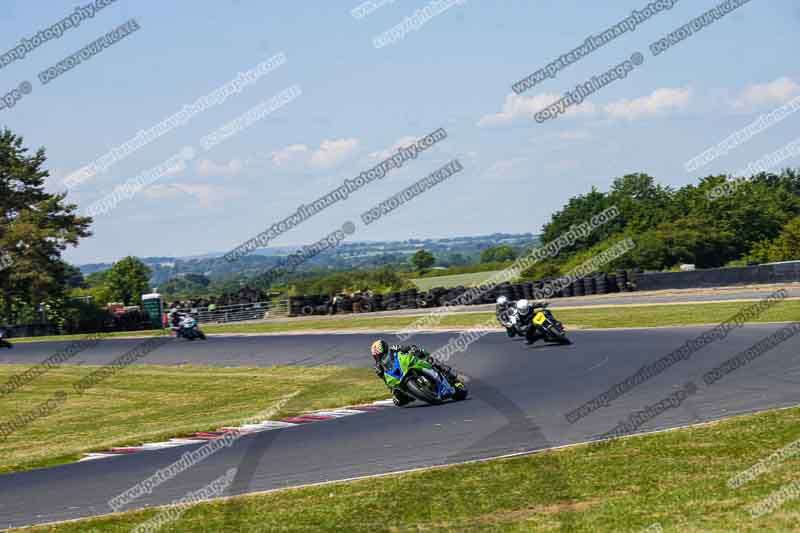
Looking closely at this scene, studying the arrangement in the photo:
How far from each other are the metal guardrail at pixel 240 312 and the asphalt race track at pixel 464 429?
4303cm

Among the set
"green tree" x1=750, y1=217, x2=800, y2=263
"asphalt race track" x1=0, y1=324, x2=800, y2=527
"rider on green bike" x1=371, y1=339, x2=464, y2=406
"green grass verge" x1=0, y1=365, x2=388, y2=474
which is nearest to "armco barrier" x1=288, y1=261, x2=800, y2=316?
"green tree" x1=750, y1=217, x2=800, y2=263

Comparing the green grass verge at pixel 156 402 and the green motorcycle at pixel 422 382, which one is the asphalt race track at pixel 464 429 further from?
the green grass verge at pixel 156 402

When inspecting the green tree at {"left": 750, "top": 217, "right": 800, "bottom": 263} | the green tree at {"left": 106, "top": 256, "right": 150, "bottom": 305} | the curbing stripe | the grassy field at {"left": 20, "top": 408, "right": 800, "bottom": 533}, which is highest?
the green tree at {"left": 106, "top": 256, "right": 150, "bottom": 305}

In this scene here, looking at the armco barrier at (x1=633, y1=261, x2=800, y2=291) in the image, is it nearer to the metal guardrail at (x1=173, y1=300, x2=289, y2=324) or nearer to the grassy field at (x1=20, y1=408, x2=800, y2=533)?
the metal guardrail at (x1=173, y1=300, x2=289, y2=324)

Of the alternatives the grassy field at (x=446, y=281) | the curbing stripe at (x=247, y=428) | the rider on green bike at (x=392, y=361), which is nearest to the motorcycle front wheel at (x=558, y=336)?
the curbing stripe at (x=247, y=428)

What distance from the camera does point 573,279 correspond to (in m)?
50.4

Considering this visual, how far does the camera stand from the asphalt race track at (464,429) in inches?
451

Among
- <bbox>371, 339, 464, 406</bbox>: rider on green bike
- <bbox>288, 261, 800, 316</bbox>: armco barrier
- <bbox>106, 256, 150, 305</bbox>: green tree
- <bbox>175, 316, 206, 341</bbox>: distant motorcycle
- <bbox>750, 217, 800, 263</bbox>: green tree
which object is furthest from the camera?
<bbox>106, 256, 150, 305</bbox>: green tree

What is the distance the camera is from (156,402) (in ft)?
81.5

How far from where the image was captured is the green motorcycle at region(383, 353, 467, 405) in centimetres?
1681

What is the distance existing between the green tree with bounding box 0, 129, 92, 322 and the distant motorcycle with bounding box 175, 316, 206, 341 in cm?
2607

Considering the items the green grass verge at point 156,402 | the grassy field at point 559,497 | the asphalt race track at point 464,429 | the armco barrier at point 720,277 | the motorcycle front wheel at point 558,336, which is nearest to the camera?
the grassy field at point 559,497

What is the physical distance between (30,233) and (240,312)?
47.0 ft

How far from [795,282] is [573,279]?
36.8 ft
